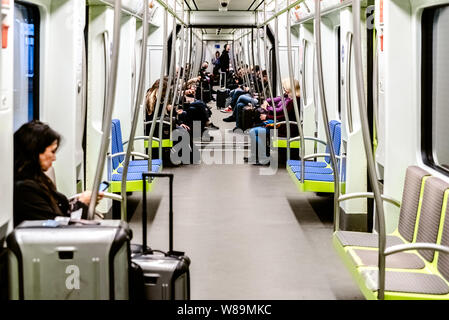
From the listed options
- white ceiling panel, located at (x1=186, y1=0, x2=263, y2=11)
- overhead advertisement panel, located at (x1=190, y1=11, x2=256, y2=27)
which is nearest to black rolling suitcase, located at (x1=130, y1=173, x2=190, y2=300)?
white ceiling panel, located at (x1=186, y1=0, x2=263, y2=11)

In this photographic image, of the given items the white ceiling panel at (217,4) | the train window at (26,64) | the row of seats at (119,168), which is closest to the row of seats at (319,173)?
the row of seats at (119,168)

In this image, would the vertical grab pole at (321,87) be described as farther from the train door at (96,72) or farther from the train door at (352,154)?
the train door at (96,72)

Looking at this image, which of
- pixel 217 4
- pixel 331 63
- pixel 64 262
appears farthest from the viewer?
pixel 217 4

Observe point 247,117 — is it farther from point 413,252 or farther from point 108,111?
point 108,111

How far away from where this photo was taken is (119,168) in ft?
23.7

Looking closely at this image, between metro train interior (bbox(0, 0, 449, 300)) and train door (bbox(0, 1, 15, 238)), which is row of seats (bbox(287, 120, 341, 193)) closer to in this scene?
metro train interior (bbox(0, 0, 449, 300))

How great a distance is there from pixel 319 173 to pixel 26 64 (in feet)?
10.9

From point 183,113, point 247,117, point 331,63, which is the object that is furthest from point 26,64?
point 247,117

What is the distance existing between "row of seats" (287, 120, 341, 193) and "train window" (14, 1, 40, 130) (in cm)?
268

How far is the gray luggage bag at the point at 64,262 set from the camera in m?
2.61

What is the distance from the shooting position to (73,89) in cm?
494

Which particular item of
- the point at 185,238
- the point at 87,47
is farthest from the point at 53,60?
the point at 185,238

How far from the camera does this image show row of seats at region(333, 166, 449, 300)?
3434 millimetres

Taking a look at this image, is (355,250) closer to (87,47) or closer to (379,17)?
(379,17)
